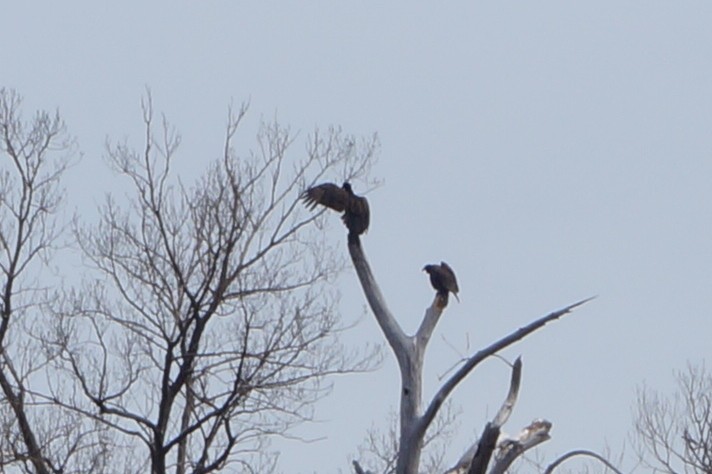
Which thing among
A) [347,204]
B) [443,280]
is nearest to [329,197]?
[347,204]

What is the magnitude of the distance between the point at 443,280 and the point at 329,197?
88cm

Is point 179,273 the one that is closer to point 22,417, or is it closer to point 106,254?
point 106,254

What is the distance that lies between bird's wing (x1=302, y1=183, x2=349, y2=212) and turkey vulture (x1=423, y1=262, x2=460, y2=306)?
0.71m

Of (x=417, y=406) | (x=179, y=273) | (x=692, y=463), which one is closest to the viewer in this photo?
(x=417, y=406)

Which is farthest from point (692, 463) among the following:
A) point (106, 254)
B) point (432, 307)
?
point (432, 307)

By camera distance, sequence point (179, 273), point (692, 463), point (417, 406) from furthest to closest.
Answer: point (692, 463), point (179, 273), point (417, 406)

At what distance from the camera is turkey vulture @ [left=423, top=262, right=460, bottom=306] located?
10.8 meters

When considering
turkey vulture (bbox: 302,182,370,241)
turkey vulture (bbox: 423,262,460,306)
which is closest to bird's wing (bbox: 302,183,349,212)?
turkey vulture (bbox: 302,182,370,241)

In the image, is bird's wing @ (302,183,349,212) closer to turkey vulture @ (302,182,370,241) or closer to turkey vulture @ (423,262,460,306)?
turkey vulture @ (302,182,370,241)

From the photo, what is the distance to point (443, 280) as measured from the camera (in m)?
10.8

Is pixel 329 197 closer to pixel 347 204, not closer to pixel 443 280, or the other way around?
pixel 347 204

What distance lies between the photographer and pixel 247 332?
18.3 meters

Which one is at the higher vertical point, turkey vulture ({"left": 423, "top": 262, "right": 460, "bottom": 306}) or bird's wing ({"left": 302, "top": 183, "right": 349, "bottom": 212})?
bird's wing ({"left": 302, "top": 183, "right": 349, "bottom": 212})

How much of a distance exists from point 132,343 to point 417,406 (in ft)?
26.5
